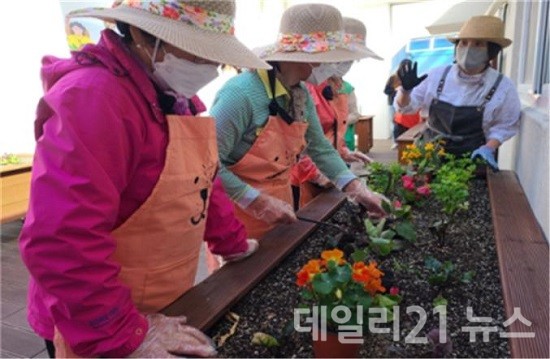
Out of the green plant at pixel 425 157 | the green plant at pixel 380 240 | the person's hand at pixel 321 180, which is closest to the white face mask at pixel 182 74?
the green plant at pixel 380 240

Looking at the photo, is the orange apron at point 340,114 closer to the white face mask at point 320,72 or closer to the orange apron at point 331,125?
the orange apron at point 331,125

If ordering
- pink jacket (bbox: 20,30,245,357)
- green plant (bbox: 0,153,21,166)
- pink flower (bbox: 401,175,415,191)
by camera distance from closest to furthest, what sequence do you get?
pink jacket (bbox: 20,30,245,357) < pink flower (bbox: 401,175,415,191) < green plant (bbox: 0,153,21,166)

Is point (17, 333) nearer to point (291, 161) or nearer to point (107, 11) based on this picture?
point (291, 161)

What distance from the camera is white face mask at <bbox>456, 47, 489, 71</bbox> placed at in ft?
6.09

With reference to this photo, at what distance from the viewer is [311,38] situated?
4.16 feet

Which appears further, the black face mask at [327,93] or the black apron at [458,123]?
the black face mask at [327,93]

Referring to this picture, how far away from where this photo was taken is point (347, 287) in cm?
64

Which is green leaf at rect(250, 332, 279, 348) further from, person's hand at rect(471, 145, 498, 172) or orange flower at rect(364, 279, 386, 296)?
person's hand at rect(471, 145, 498, 172)

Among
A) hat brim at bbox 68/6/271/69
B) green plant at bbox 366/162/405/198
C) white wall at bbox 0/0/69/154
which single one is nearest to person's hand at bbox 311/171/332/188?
green plant at bbox 366/162/405/198

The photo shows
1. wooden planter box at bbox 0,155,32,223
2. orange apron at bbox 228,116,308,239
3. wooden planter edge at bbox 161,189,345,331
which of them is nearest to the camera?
wooden planter edge at bbox 161,189,345,331

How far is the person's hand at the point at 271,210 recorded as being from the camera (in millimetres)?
1227

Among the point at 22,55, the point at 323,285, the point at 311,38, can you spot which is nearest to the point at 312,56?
the point at 311,38

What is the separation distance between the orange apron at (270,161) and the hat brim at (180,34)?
52cm

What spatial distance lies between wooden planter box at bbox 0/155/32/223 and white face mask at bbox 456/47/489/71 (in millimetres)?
3527
